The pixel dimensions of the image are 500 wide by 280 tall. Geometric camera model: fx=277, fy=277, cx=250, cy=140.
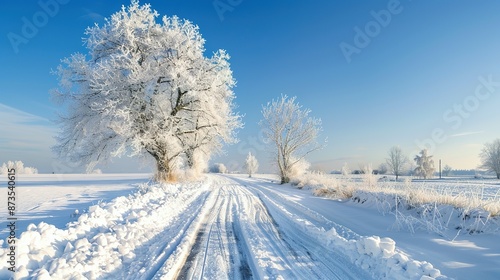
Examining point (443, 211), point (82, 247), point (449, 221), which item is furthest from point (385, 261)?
point (82, 247)

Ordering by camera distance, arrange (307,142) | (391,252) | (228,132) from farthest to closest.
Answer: (307,142), (228,132), (391,252)

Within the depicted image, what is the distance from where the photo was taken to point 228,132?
2000 centimetres

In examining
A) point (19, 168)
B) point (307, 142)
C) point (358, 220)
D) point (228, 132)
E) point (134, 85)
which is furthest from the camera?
point (19, 168)

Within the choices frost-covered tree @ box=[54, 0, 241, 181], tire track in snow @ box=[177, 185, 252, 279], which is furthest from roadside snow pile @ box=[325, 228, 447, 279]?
frost-covered tree @ box=[54, 0, 241, 181]

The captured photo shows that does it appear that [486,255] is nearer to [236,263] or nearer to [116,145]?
[236,263]

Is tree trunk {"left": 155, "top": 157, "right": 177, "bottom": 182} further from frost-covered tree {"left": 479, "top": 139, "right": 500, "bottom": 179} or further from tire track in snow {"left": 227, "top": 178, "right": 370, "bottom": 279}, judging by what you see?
frost-covered tree {"left": 479, "top": 139, "right": 500, "bottom": 179}

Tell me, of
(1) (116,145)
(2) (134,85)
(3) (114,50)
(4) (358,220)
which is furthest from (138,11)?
(4) (358,220)

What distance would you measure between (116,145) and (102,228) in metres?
12.5

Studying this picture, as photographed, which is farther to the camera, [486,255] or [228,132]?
[228,132]

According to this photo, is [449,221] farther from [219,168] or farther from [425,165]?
[219,168]

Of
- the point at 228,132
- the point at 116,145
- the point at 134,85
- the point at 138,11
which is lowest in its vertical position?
the point at 116,145

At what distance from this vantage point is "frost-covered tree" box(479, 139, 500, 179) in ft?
161

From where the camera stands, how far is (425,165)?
61.1m

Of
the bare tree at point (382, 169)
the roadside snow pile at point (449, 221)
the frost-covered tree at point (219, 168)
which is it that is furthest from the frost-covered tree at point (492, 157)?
the frost-covered tree at point (219, 168)
